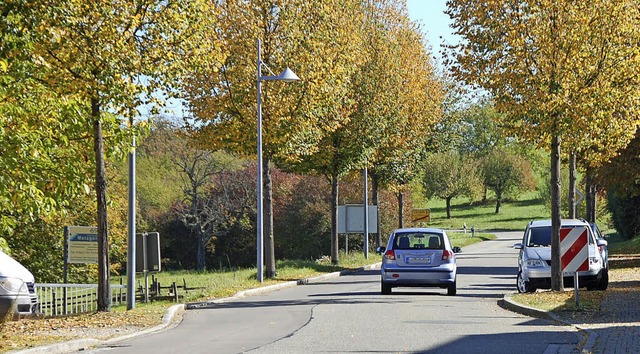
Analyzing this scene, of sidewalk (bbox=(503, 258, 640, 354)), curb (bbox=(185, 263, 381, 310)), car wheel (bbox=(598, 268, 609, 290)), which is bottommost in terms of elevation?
curb (bbox=(185, 263, 381, 310))

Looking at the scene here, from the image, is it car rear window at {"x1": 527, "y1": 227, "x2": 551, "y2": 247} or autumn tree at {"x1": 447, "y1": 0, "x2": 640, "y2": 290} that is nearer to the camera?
autumn tree at {"x1": 447, "y1": 0, "x2": 640, "y2": 290}

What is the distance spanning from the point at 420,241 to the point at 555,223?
3418mm

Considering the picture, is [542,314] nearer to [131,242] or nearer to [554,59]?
[554,59]

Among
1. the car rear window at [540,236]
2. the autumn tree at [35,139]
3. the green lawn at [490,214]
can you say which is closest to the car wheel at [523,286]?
the car rear window at [540,236]

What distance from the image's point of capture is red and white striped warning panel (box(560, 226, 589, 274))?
18.9m

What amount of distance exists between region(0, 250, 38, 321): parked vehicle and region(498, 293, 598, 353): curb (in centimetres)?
913

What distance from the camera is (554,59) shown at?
22578mm

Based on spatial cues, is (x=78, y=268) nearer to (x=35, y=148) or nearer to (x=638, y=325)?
(x=35, y=148)

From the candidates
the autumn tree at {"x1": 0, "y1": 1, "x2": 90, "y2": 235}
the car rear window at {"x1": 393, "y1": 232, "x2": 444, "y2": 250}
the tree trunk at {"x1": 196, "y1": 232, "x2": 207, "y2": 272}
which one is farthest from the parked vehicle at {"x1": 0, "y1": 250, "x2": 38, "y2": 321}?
the tree trunk at {"x1": 196, "y1": 232, "x2": 207, "y2": 272}

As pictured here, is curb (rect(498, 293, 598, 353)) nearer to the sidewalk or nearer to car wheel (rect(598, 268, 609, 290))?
the sidewalk

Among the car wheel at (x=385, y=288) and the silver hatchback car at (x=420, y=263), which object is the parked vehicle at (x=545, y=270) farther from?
the car wheel at (x=385, y=288)

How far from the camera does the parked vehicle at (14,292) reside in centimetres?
1819

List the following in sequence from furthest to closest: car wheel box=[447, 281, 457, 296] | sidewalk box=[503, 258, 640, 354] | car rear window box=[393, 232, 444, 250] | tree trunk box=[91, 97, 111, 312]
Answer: car wheel box=[447, 281, 457, 296] < car rear window box=[393, 232, 444, 250] < tree trunk box=[91, 97, 111, 312] < sidewalk box=[503, 258, 640, 354]

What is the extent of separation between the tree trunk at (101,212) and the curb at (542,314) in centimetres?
792
